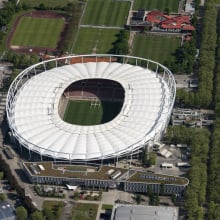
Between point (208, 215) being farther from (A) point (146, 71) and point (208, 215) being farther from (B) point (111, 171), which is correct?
(A) point (146, 71)

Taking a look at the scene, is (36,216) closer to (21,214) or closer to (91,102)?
(21,214)

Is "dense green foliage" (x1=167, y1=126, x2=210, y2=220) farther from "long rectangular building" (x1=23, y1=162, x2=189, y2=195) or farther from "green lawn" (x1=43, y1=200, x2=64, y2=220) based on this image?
"green lawn" (x1=43, y1=200, x2=64, y2=220)

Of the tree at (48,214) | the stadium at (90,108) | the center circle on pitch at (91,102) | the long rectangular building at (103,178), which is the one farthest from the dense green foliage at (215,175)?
the tree at (48,214)

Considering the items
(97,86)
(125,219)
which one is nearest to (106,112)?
(97,86)

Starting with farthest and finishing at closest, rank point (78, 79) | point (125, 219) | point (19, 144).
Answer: point (78, 79) → point (19, 144) → point (125, 219)

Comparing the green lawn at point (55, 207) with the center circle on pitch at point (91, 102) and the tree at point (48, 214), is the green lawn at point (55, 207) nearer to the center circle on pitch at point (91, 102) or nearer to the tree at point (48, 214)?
the tree at point (48, 214)

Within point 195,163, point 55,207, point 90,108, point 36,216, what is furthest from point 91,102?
point 36,216

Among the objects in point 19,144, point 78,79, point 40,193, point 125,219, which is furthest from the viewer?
point 78,79

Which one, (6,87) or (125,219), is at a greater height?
(6,87)

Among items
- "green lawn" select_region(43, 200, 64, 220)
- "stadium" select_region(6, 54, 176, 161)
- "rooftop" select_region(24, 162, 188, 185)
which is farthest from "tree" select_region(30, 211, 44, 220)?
"stadium" select_region(6, 54, 176, 161)
